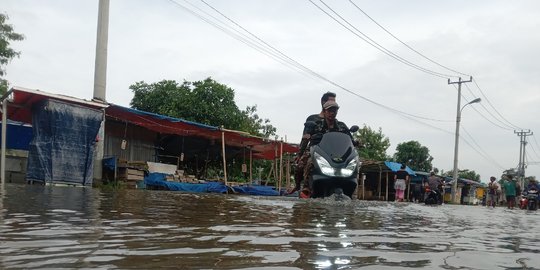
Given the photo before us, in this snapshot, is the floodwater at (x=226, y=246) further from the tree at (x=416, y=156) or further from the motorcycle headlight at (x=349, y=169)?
the tree at (x=416, y=156)

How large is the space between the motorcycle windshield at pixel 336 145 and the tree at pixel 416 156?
136 ft

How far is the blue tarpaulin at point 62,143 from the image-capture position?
35.8 feet

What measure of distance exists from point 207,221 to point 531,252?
7.04 feet

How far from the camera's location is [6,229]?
2.59 meters

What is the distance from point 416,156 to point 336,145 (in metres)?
42.5

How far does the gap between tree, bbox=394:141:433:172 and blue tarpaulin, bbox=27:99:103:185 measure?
39384 millimetres

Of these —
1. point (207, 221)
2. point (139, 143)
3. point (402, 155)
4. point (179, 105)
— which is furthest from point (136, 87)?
point (402, 155)

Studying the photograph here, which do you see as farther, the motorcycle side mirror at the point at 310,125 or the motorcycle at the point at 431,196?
the motorcycle at the point at 431,196

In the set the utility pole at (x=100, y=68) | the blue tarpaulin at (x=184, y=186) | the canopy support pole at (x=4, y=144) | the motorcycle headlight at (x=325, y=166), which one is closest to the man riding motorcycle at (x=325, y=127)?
the motorcycle headlight at (x=325, y=166)

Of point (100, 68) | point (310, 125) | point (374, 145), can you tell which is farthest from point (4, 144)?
point (374, 145)

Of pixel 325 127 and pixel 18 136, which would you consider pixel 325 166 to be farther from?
pixel 18 136

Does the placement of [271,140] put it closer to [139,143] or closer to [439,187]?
[139,143]

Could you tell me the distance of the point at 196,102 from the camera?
2356 cm

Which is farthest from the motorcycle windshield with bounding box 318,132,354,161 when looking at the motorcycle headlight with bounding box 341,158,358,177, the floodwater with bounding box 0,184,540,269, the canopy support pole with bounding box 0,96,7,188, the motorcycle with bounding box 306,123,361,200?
the canopy support pole with bounding box 0,96,7,188
